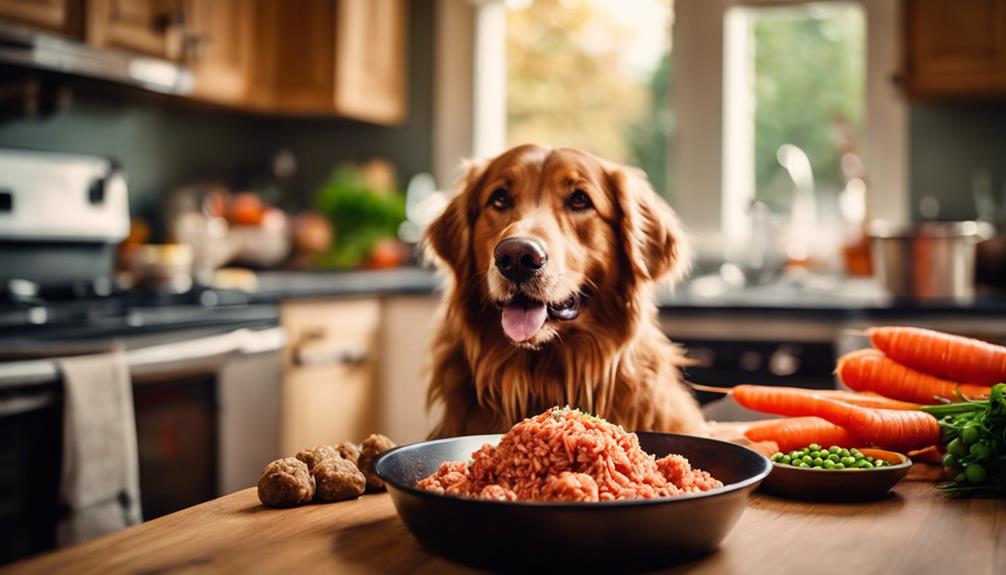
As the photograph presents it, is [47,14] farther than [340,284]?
No

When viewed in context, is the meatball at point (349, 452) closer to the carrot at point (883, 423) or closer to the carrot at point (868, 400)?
the carrot at point (868, 400)

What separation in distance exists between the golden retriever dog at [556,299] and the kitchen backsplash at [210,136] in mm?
2478

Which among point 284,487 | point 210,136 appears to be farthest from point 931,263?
point 210,136

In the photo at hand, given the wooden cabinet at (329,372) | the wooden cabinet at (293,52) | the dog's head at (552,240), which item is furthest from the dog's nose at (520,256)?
the wooden cabinet at (293,52)

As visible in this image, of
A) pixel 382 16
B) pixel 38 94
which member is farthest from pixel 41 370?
pixel 382 16

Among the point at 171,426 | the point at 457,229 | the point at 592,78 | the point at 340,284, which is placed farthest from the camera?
the point at 592,78

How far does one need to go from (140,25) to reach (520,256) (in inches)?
98.1

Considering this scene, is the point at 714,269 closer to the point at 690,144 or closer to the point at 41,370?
the point at 690,144

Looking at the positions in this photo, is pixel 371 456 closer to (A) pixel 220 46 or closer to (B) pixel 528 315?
(B) pixel 528 315

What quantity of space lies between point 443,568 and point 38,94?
10.7 ft

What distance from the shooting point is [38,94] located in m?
3.50

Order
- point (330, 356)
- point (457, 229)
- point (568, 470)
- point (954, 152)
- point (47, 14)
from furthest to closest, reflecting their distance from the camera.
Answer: point (954, 152) → point (330, 356) → point (47, 14) → point (457, 229) → point (568, 470)

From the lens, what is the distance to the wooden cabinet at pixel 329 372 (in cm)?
356

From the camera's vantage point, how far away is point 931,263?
3.12 m
